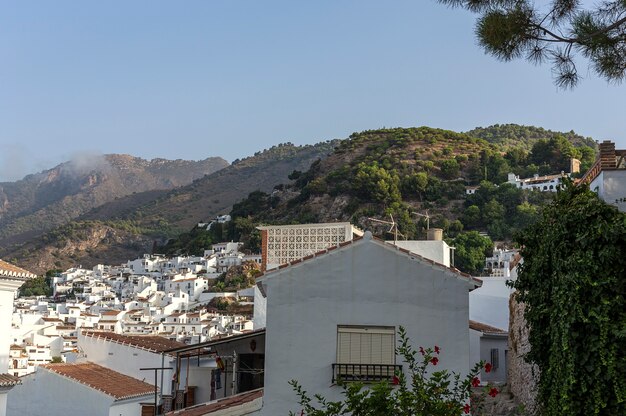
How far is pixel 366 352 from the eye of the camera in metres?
13.2

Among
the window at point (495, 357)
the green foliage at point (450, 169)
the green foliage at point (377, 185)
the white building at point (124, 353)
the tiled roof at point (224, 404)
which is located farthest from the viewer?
the green foliage at point (450, 169)

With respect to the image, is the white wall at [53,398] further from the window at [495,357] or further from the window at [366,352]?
the window at [366,352]

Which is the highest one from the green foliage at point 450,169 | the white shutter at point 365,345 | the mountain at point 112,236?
the green foliage at point 450,169

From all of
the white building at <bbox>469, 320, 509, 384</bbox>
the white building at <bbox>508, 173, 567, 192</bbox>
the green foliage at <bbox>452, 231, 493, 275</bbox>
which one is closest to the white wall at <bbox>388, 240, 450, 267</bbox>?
the white building at <bbox>469, 320, 509, 384</bbox>

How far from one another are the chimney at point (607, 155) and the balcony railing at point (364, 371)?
538cm

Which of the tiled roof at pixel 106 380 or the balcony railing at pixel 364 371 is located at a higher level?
the balcony railing at pixel 364 371

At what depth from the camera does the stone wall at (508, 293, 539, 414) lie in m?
17.0

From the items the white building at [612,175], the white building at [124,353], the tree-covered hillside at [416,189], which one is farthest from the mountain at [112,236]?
the white building at [612,175]

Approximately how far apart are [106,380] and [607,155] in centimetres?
1813

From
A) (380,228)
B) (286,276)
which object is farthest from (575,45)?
(380,228)

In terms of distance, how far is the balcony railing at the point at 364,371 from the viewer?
42.5 feet

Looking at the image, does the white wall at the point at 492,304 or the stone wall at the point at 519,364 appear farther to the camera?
the white wall at the point at 492,304

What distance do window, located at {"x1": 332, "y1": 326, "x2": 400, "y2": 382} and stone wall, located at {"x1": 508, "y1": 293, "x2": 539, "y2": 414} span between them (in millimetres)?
4355

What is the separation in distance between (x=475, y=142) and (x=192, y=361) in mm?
125451
